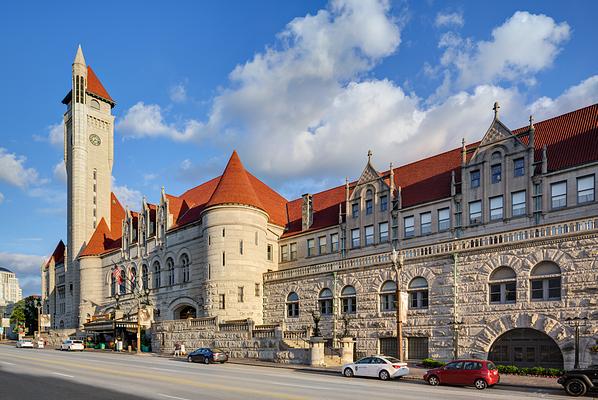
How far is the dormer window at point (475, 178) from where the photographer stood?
122 feet

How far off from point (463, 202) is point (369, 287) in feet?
29.8

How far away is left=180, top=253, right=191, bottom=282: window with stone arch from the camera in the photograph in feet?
169

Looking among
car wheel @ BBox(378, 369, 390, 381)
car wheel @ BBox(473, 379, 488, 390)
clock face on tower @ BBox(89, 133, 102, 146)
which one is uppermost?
clock face on tower @ BBox(89, 133, 102, 146)

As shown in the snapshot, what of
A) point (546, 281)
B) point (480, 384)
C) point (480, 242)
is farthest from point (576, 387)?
point (480, 242)

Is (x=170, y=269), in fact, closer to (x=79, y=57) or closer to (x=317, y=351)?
(x=317, y=351)

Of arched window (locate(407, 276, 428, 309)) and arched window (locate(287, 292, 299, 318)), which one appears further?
Result: arched window (locate(287, 292, 299, 318))

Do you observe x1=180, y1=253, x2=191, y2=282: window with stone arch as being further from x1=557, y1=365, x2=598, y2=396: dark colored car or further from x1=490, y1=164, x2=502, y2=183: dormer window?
x1=557, y1=365, x2=598, y2=396: dark colored car

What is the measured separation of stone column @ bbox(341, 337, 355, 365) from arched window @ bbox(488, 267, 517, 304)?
941 centimetres

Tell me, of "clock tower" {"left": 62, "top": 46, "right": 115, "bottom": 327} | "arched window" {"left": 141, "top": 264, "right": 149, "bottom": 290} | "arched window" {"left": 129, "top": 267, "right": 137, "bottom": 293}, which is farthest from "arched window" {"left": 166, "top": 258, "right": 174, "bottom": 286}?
"clock tower" {"left": 62, "top": 46, "right": 115, "bottom": 327}

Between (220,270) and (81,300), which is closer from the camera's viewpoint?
(220,270)

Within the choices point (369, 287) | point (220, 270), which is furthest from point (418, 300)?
point (220, 270)

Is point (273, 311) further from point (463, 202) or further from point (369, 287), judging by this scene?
point (463, 202)

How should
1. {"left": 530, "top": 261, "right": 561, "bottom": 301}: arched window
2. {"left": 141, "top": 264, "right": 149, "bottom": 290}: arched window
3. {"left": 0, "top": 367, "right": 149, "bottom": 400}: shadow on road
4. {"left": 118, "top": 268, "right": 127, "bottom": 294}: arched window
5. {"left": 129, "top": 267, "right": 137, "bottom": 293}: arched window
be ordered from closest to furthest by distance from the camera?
{"left": 0, "top": 367, "right": 149, "bottom": 400}: shadow on road, {"left": 530, "top": 261, "right": 561, "bottom": 301}: arched window, {"left": 141, "top": 264, "right": 149, "bottom": 290}: arched window, {"left": 129, "top": 267, "right": 137, "bottom": 293}: arched window, {"left": 118, "top": 268, "right": 127, "bottom": 294}: arched window

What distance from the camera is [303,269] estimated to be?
144 feet
